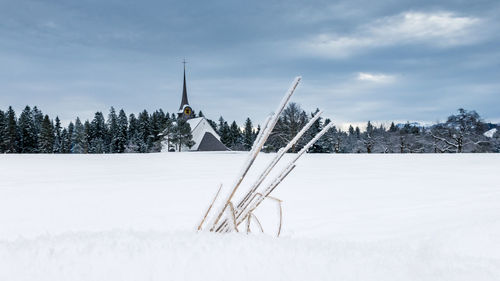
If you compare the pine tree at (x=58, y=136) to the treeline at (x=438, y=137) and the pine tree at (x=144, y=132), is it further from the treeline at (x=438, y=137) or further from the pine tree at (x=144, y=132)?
the treeline at (x=438, y=137)

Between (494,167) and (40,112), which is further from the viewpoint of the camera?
(40,112)

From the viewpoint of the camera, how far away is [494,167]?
1255 cm

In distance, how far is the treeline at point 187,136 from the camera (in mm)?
36312

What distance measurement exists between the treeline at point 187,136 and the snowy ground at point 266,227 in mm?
11121

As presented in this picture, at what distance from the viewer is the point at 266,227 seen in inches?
184

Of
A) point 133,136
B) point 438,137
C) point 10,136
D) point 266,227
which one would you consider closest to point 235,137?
point 133,136

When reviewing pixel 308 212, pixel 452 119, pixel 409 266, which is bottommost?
pixel 308 212

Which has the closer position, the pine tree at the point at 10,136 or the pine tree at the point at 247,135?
the pine tree at the point at 10,136

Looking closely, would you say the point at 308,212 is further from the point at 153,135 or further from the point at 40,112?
the point at 40,112

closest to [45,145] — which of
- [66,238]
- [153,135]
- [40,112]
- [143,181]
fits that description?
[153,135]

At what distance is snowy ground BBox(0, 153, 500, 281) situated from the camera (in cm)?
86

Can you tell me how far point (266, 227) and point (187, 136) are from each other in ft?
127

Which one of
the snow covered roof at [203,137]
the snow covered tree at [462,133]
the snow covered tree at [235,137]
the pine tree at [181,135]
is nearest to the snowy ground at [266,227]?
the snow covered tree at [462,133]

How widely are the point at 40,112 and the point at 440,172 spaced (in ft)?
270
